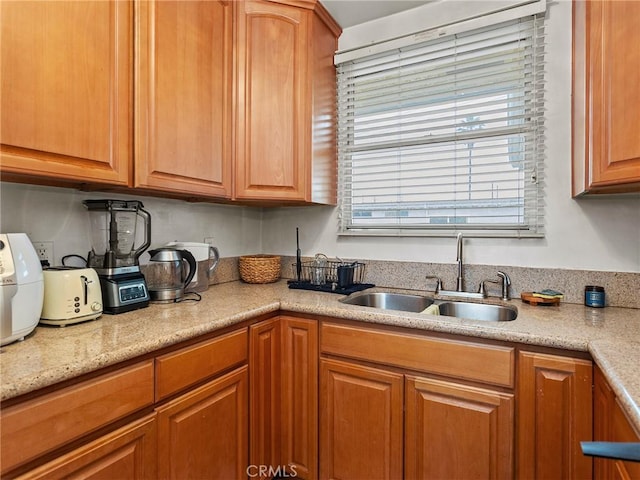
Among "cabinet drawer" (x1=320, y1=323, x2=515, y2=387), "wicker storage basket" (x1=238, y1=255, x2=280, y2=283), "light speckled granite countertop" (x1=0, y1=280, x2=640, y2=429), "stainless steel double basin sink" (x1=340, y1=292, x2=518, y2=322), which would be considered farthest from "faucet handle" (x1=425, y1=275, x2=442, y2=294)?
"wicker storage basket" (x1=238, y1=255, x2=280, y2=283)

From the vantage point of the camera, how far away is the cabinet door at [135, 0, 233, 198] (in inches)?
54.9

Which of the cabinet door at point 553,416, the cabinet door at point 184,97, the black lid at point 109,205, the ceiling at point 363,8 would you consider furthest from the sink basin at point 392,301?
the ceiling at point 363,8

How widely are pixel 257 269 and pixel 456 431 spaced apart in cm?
134

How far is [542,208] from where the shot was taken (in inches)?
68.2

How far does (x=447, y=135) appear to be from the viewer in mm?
1946

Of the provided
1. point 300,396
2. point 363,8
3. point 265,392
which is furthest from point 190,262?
point 363,8

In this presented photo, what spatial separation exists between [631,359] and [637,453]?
0.43 meters

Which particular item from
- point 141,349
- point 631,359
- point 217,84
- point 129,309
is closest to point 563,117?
point 631,359

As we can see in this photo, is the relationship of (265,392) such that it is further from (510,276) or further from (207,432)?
(510,276)

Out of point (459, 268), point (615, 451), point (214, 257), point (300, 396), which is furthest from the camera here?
point (214, 257)

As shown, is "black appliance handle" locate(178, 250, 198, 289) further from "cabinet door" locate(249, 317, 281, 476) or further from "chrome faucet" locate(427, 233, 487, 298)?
"chrome faucet" locate(427, 233, 487, 298)

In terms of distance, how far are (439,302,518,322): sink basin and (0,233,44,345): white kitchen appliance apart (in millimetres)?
1615

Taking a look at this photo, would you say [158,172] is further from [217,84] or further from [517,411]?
[517,411]

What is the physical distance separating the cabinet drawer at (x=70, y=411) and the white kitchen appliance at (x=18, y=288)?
0.28m
